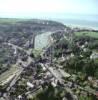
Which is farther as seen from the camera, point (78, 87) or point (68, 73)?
point (68, 73)

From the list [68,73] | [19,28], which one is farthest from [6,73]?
[19,28]

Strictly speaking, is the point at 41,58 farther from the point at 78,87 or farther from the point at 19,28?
the point at 19,28

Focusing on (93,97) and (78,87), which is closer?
(93,97)

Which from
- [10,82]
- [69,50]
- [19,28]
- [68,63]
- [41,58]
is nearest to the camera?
[10,82]

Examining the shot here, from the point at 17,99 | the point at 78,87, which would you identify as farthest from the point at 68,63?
the point at 17,99

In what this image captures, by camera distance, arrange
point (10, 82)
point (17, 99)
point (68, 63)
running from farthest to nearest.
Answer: point (68, 63)
point (10, 82)
point (17, 99)

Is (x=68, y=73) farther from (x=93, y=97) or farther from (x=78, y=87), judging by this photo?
(x=93, y=97)

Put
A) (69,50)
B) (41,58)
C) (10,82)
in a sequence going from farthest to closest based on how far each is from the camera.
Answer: (69,50) → (41,58) → (10,82)

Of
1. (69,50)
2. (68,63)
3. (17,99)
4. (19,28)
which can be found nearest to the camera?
(17,99)
